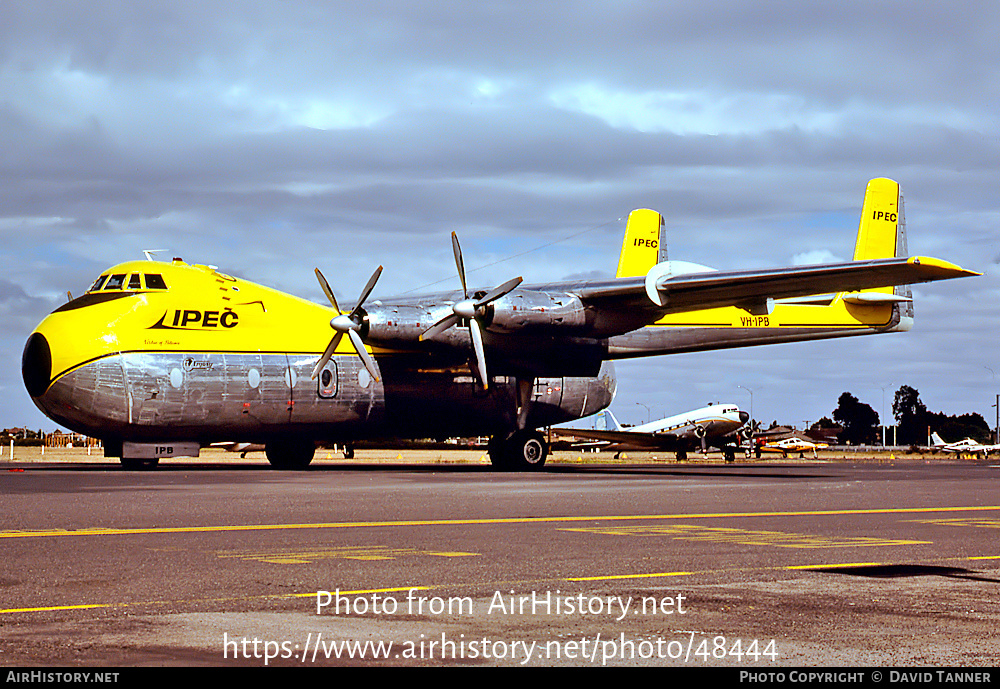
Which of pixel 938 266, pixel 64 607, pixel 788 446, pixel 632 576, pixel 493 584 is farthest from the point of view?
pixel 788 446

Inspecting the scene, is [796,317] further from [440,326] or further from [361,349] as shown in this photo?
[361,349]

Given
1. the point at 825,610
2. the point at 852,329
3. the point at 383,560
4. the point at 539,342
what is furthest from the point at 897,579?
the point at 852,329

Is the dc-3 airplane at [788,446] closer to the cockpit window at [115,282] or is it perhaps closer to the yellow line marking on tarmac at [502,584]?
the cockpit window at [115,282]

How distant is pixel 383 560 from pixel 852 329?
38569 mm

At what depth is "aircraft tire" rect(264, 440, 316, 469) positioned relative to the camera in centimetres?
4056

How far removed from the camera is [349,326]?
1383 inches

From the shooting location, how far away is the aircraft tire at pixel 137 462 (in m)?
36.6

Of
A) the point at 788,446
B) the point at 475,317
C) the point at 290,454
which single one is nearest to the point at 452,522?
the point at 475,317

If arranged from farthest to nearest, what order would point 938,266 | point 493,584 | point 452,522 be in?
point 938,266 < point 452,522 < point 493,584

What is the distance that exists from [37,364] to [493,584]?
2800cm

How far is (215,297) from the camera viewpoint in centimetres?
3575

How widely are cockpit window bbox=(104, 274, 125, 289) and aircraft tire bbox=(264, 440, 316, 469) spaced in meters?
8.62

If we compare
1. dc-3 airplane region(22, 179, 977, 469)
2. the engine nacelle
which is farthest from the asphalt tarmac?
the engine nacelle
